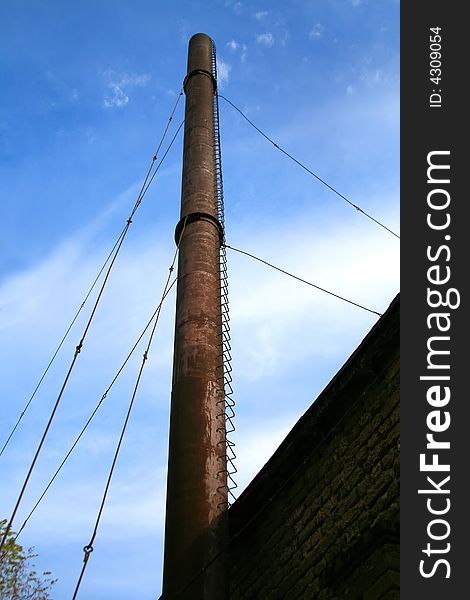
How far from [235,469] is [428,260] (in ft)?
10.6

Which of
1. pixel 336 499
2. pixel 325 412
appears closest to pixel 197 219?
pixel 325 412

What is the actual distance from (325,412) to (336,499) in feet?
2.97

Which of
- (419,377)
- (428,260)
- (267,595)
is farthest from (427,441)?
(267,595)

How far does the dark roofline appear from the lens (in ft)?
18.6

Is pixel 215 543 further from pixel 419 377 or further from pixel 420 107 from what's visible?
pixel 420 107

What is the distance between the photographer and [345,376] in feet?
19.8

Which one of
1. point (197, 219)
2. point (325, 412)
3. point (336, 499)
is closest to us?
point (336, 499)

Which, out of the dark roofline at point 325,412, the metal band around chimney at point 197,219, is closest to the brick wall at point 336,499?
the dark roofline at point 325,412

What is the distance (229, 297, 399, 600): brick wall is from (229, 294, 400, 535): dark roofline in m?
0.01

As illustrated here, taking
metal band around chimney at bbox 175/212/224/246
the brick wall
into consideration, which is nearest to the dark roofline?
the brick wall

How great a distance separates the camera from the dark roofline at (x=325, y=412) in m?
5.68

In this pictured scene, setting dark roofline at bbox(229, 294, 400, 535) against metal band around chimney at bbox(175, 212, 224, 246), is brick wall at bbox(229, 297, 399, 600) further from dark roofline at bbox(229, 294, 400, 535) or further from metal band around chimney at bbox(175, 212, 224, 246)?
metal band around chimney at bbox(175, 212, 224, 246)

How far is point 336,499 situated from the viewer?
225 inches

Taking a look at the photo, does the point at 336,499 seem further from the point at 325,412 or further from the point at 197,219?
the point at 197,219
